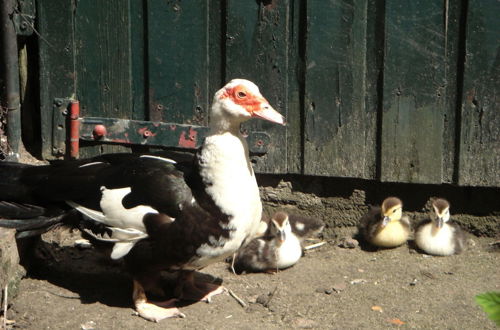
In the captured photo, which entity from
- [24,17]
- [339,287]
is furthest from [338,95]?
[24,17]

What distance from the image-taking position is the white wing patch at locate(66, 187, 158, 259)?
3924 mm

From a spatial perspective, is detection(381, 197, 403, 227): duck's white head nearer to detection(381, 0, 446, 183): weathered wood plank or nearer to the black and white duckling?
detection(381, 0, 446, 183): weathered wood plank

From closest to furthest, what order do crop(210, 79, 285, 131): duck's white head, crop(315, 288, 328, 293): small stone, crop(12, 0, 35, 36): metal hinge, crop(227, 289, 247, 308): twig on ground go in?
crop(210, 79, 285, 131): duck's white head, crop(227, 289, 247, 308): twig on ground, crop(315, 288, 328, 293): small stone, crop(12, 0, 35, 36): metal hinge

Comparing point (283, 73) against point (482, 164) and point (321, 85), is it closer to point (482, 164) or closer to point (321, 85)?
point (321, 85)

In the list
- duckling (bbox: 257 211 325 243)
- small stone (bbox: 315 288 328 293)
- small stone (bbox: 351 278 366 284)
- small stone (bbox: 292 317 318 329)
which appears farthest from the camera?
duckling (bbox: 257 211 325 243)

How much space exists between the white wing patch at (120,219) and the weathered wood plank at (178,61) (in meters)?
1.14

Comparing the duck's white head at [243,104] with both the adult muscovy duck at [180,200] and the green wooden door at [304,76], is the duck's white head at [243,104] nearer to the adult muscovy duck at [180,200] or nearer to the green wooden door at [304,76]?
the adult muscovy duck at [180,200]

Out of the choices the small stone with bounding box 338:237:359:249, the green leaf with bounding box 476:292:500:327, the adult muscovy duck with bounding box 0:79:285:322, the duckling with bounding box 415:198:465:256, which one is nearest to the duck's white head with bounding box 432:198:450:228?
the duckling with bounding box 415:198:465:256

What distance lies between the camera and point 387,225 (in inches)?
196

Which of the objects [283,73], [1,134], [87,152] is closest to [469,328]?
[283,73]

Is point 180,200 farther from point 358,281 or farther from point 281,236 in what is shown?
point 358,281

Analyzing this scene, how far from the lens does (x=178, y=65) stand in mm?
4949

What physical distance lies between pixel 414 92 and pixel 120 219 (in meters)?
2.23

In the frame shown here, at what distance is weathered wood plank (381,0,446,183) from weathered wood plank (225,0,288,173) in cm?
71
